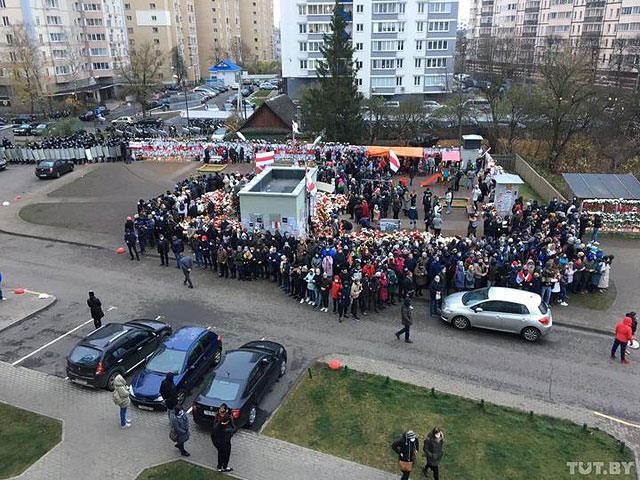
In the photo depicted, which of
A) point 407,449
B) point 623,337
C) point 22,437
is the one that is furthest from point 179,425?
point 623,337

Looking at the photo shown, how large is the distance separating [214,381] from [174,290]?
324 inches

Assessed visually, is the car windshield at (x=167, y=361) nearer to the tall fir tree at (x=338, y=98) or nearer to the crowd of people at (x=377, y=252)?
the crowd of people at (x=377, y=252)

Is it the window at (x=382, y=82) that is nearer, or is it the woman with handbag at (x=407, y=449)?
the woman with handbag at (x=407, y=449)

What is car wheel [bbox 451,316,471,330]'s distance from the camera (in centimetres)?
1664

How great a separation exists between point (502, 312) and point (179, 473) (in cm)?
1029

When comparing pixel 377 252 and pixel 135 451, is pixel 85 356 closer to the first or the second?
pixel 135 451

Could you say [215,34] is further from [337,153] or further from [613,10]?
[337,153]

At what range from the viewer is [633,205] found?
24.3 meters

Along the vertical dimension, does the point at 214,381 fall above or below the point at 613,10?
below

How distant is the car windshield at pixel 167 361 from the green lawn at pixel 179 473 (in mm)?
2487

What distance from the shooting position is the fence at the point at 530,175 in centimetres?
2984

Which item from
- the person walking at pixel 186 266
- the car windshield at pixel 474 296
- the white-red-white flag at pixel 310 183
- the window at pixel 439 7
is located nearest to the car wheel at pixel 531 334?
the car windshield at pixel 474 296

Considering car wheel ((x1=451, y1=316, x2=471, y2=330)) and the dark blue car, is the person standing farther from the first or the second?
car wheel ((x1=451, y1=316, x2=471, y2=330))

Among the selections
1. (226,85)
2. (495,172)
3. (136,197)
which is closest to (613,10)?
(226,85)
